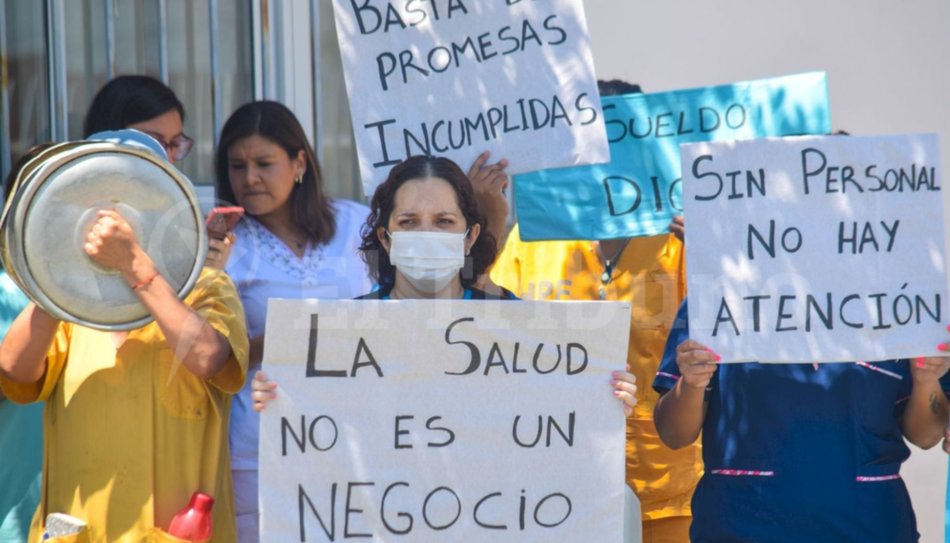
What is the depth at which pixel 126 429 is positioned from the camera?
3.43m

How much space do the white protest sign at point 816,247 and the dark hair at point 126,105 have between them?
59.3 inches

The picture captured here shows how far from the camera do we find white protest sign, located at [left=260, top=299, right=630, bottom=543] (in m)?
3.37

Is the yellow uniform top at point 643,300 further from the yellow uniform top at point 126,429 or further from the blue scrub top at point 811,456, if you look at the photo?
the yellow uniform top at point 126,429

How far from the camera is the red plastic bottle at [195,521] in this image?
3373 mm

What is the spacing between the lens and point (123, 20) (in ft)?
18.7

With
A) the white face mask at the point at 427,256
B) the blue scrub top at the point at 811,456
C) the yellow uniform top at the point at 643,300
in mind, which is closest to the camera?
the white face mask at the point at 427,256

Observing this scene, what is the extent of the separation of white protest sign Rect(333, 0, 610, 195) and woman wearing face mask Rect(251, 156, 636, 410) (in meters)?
0.45

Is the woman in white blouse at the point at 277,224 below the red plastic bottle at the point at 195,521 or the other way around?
the other way around

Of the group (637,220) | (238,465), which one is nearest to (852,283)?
(637,220)

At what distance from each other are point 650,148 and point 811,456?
3.84 feet

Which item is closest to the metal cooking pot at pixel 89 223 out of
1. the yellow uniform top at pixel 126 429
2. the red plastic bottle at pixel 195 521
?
the yellow uniform top at pixel 126 429

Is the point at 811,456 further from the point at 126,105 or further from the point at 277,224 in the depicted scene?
the point at 126,105

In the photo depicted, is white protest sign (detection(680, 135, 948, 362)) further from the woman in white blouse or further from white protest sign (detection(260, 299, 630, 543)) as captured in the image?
the woman in white blouse

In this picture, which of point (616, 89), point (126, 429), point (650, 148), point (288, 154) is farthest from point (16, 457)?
point (616, 89)
